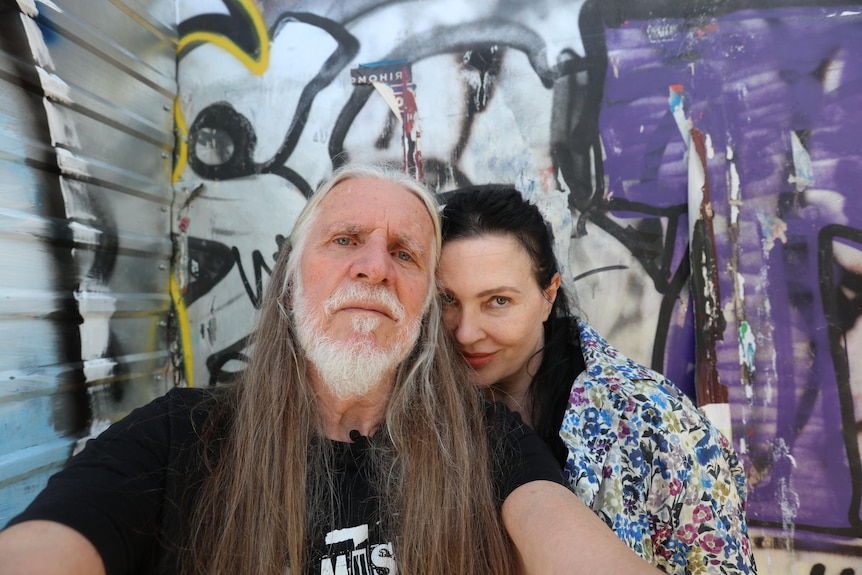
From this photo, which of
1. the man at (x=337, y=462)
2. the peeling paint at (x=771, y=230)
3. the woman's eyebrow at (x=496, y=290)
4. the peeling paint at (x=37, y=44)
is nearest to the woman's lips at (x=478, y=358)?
the man at (x=337, y=462)

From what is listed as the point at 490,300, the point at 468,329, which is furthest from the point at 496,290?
the point at 468,329

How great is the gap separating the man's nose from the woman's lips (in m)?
0.54

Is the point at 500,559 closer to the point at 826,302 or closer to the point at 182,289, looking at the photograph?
the point at 826,302

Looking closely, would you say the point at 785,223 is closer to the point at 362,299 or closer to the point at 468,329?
the point at 468,329

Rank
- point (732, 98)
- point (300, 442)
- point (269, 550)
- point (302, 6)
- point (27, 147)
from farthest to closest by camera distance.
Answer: point (302, 6)
point (732, 98)
point (27, 147)
point (300, 442)
point (269, 550)

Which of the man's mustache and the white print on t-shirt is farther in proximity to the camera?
the man's mustache

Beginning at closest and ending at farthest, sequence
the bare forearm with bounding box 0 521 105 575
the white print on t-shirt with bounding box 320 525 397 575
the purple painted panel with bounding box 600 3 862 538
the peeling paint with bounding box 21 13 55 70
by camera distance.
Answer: the bare forearm with bounding box 0 521 105 575 → the white print on t-shirt with bounding box 320 525 397 575 → the peeling paint with bounding box 21 13 55 70 → the purple painted panel with bounding box 600 3 862 538

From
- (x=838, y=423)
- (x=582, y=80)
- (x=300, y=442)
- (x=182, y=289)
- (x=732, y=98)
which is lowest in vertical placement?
(x=838, y=423)

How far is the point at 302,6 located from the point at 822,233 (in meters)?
2.96

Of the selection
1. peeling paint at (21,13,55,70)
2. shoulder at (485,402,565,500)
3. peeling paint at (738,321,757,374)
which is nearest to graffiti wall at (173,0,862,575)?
peeling paint at (738,321,757,374)

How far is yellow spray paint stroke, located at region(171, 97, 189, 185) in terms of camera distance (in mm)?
3148

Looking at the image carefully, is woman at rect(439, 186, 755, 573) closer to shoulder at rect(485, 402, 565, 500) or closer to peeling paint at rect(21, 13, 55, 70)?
shoulder at rect(485, 402, 565, 500)

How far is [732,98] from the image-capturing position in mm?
2660

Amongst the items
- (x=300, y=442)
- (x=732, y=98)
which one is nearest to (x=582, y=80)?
(x=732, y=98)
